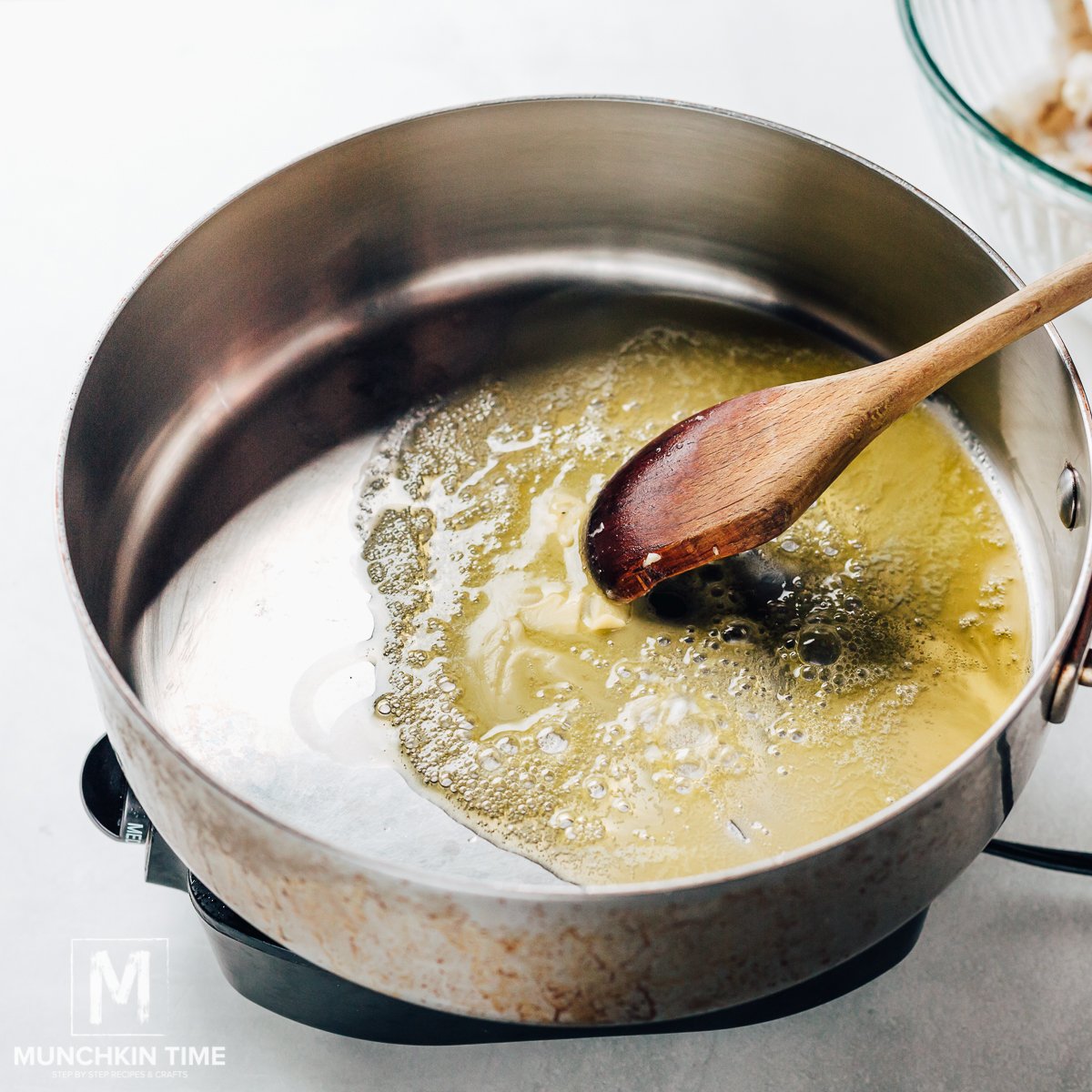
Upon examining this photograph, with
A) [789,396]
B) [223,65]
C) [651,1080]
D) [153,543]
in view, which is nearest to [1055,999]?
[651,1080]

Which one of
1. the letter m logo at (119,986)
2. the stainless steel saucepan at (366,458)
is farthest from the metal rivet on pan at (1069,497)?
the letter m logo at (119,986)

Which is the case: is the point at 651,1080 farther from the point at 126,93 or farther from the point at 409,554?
the point at 126,93

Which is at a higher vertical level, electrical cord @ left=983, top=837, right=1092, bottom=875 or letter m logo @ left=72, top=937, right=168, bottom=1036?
electrical cord @ left=983, top=837, right=1092, bottom=875

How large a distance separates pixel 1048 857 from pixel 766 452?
0.80 feet

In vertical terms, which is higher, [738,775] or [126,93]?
[126,93]

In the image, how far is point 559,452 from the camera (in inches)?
28.9

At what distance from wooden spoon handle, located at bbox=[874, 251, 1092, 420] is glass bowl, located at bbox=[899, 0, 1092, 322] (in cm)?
13

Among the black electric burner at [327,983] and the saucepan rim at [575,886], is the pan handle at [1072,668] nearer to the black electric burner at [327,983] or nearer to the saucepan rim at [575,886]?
the saucepan rim at [575,886]

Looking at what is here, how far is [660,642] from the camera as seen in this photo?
65 centimetres

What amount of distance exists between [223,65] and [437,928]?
0.79 metres

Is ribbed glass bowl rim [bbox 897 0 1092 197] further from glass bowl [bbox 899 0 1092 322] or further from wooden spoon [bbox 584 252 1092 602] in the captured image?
wooden spoon [bbox 584 252 1092 602]

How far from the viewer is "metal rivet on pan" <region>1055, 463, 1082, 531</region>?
62 centimetres

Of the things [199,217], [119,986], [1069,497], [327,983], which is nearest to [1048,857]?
[1069,497]

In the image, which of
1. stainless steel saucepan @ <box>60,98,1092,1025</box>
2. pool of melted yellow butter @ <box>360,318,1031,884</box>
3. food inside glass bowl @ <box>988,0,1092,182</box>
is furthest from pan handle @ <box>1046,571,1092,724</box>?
food inside glass bowl @ <box>988,0,1092,182</box>
